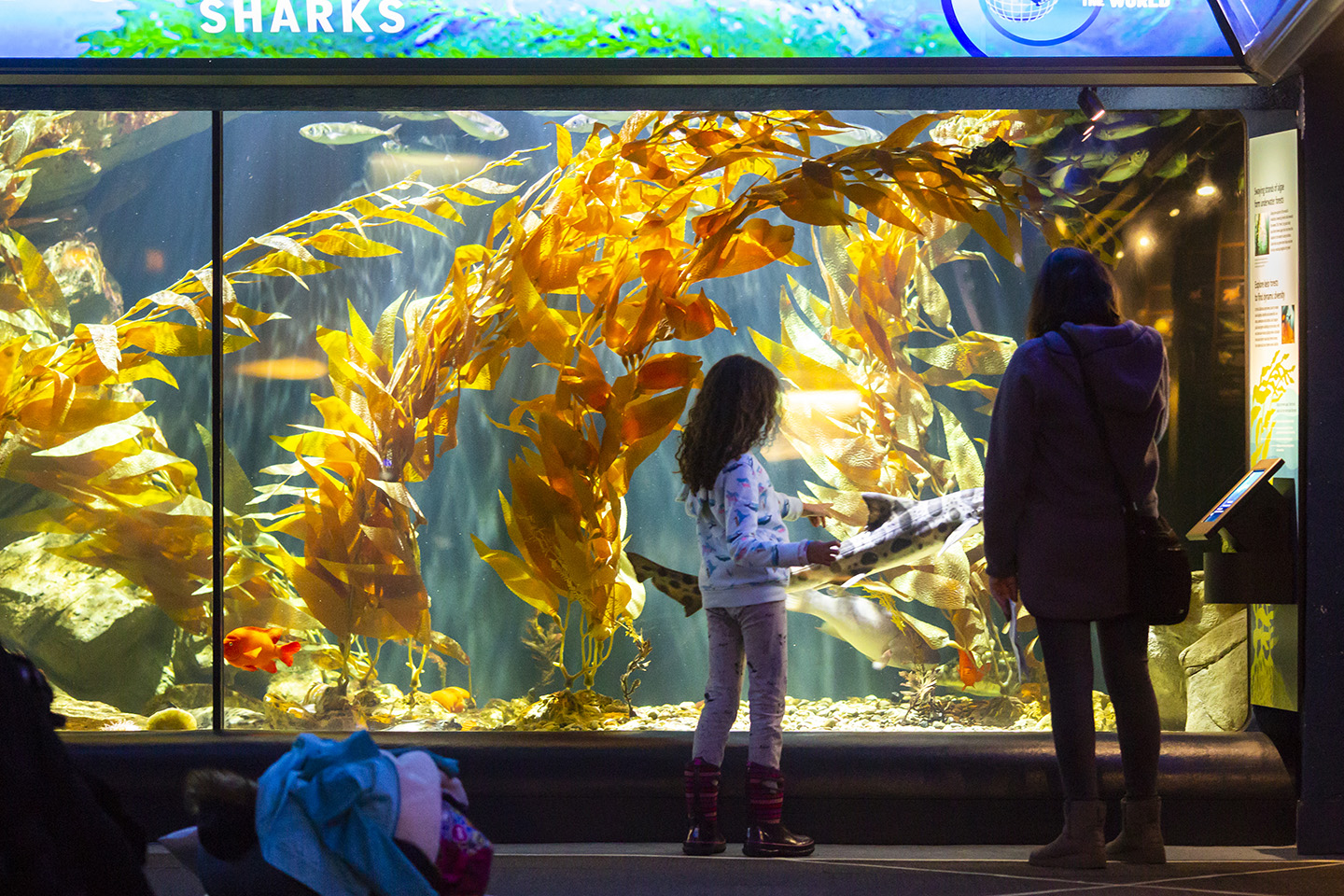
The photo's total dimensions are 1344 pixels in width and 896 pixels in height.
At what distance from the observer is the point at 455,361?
450 centimetres

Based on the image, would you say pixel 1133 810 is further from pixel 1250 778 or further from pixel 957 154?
pixel 957 154

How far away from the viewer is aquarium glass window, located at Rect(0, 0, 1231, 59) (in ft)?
11.7

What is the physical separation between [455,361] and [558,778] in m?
1.71

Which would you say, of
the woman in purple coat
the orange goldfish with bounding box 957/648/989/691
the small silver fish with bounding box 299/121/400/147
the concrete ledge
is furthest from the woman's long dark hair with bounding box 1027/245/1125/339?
the small silver fish with bounding box 299/121/400/147

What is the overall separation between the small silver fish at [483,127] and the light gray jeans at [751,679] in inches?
91.2

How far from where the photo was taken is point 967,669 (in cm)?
454

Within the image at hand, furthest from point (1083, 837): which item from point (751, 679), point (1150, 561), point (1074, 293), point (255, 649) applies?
point (255, 649)

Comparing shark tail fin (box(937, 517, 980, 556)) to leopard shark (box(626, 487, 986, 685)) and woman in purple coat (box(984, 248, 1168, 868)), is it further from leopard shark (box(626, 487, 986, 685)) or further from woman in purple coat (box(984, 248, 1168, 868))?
woman in purple coat (box(984, 248, 1168, 868))

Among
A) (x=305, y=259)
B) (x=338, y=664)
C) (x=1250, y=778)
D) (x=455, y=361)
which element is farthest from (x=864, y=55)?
(x=338, y=664)

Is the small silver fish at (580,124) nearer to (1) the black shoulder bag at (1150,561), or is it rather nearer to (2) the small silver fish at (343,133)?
(2) the small silver fish at (343,133)

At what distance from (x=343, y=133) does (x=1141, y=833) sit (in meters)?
3.85

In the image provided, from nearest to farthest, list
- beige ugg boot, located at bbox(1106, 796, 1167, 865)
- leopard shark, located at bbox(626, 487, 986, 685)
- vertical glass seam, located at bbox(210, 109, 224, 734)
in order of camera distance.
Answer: beige ugg boot, located at bbox(1106, 796, 1167, 865), vertical glass seam, located at bbox(210, 109, 224, 734), leopard shark, located at bbox(626, 487, 986, 685)

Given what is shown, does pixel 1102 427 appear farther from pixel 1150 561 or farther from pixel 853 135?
pixel 853 135

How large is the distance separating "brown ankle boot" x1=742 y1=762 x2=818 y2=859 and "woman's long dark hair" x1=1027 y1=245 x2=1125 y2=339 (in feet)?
5.03
